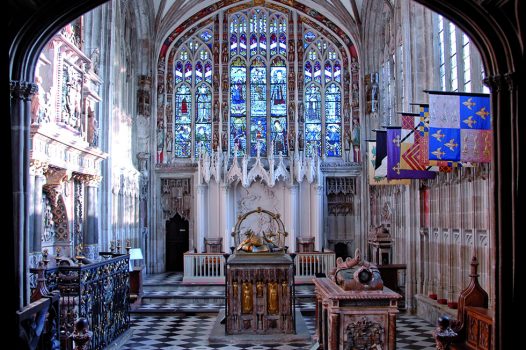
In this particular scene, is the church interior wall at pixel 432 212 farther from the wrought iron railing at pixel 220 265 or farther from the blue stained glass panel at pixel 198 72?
the blue stained glass panel at pixel 198 72

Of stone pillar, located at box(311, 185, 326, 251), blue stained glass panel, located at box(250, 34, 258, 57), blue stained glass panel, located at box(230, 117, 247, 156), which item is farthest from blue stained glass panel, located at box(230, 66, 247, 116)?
stone pillar, located at box(311, 185, 326, 251)

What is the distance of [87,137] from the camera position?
17.1 m

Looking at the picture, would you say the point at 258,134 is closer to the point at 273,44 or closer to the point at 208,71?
the point at 208,71

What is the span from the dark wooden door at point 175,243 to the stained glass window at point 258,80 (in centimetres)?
371

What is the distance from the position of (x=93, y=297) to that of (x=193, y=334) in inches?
133

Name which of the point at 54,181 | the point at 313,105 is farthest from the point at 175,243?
the point at 54,181

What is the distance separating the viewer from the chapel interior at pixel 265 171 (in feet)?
22.9

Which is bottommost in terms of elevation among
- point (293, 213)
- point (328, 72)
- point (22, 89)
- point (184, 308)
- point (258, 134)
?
point (184, 308)

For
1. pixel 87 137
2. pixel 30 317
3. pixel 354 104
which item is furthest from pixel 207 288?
pixel 30 317

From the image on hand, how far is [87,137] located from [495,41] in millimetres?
12313

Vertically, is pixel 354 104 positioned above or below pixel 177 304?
above

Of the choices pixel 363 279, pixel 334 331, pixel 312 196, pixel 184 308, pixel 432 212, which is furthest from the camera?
pixel 312 196

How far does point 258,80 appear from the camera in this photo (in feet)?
89.2

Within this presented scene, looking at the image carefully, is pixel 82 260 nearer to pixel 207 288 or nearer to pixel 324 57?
pixel 207 288
